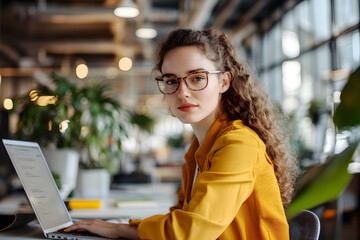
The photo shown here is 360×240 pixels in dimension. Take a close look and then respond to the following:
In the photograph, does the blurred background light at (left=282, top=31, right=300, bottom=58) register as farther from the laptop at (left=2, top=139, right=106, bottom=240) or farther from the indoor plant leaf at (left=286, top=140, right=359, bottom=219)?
the indoor plant leaf at (left=286, top=140, right=359, bottom=219)

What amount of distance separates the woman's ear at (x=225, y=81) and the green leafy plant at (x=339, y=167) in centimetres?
109

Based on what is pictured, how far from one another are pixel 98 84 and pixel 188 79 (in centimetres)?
198

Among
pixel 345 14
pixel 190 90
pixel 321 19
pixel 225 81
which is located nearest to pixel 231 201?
pixel 190 90

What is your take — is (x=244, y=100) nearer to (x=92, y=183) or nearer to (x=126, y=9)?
(x=92, y=183)

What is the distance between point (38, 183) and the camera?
1.44m

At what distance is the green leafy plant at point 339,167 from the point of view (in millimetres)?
346

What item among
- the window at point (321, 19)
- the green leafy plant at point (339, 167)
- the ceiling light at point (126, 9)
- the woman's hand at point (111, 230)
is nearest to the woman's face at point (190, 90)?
the woman's hand at point (111, 230)

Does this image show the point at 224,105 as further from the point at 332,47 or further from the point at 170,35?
the point at 332,47

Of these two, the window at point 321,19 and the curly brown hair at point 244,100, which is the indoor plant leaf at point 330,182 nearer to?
the curly brown hair at point 244,100

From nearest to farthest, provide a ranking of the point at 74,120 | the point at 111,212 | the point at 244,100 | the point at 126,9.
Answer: the point at 244,100, the point at 111,212, the point at 74,120, the point at 126,9

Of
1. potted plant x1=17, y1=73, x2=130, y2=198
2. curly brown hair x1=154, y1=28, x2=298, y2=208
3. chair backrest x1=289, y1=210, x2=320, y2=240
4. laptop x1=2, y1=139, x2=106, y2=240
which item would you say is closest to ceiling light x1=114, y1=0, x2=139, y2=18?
potted plant x1=17, y1=73, x2=130, y2=198

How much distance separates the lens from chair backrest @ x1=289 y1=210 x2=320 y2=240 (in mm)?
1239

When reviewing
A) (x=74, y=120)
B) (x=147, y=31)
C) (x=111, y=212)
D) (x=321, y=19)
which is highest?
(x=147, y=31)

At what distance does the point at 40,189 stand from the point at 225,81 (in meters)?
0.78
